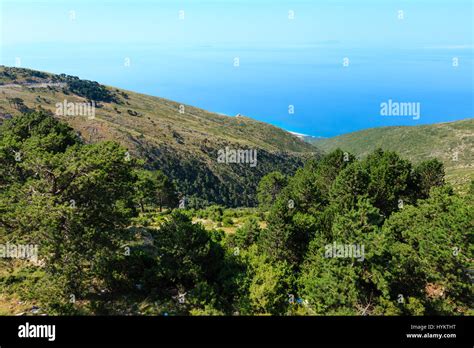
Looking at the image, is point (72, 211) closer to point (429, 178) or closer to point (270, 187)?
point (429, 178)

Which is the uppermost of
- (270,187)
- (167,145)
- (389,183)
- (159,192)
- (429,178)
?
(167,145)

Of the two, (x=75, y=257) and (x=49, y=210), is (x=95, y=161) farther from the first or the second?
(x=75, y=257)

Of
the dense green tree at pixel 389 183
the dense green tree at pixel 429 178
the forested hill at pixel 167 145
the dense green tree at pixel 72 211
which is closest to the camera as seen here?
the dense green tree at pixel 72 211

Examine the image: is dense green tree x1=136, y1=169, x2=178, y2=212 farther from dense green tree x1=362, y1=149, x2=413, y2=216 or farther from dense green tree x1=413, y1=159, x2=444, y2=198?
dense green tree x1=413, y1=159, x2=444, y2=198

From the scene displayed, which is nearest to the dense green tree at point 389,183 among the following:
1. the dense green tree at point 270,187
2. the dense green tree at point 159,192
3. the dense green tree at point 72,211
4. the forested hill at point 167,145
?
the dense green tree at point 270,187

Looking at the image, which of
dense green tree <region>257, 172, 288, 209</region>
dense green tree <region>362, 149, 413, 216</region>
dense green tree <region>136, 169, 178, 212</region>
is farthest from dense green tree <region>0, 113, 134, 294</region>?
dense green tree <region>257, 172, 288, 209</region>

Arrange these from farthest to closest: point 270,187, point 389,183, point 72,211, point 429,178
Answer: point 270,187
point 429,178
point 389,183
point 72,211

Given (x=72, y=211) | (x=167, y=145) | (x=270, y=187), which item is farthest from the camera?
(x=167, y=145)

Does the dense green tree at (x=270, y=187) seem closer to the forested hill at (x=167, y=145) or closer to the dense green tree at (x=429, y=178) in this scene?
the dense green tree at (x=429, y=178)

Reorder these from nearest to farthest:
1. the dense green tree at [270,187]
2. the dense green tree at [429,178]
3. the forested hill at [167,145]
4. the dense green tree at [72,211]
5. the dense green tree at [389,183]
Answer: the dense green tree at [72,211], the dense green tree at [389,183], the dense green tree at [429,178], the dense green tree at [270,187], the forested hill at [167,145]

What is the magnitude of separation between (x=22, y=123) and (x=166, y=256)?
3663 cm

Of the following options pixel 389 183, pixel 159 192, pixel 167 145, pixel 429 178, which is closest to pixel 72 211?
pixel 389 183
